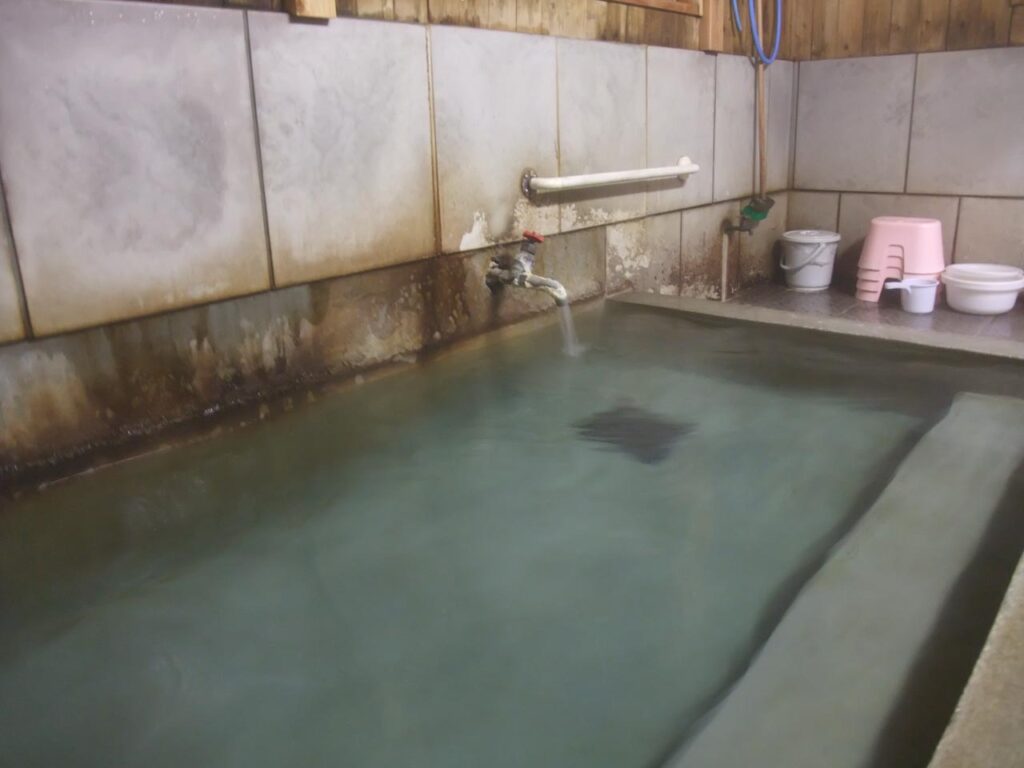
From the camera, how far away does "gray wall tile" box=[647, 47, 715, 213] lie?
3.49 meters

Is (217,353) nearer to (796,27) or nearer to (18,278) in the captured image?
(18,278)

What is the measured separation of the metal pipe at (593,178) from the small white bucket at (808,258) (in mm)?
1230

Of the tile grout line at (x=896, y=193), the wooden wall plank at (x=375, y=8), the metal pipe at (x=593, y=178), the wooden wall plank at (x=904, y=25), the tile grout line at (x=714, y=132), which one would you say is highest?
the wooden wall plank at (x=904, y=25)

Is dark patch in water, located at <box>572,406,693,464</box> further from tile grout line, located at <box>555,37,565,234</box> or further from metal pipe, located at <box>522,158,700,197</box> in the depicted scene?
tile grout line, located at <box>555,37,565,234</box>

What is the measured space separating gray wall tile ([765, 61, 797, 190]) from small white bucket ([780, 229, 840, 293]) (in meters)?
0.36

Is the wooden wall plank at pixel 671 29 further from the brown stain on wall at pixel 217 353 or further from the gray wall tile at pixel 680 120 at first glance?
the brown stain on wall at pixel 217 353

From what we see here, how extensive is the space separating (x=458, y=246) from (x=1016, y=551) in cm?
183

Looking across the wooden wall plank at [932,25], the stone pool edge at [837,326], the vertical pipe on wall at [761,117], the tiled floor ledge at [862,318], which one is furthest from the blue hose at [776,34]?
the stone pool edge at [837,326]

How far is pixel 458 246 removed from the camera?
2.69 m

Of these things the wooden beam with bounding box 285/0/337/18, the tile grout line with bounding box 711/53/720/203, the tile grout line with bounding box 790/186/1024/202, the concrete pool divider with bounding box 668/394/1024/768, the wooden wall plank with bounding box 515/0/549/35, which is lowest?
the concrete pool divider with bounding box 668/394/1024/768

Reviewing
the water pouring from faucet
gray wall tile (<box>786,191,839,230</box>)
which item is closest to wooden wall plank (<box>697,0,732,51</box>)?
gray wall tile (<box>786,191,839,230</box>)

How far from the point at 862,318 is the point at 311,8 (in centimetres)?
300

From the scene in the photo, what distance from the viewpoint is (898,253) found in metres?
4.15

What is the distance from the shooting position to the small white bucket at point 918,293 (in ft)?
13.2
